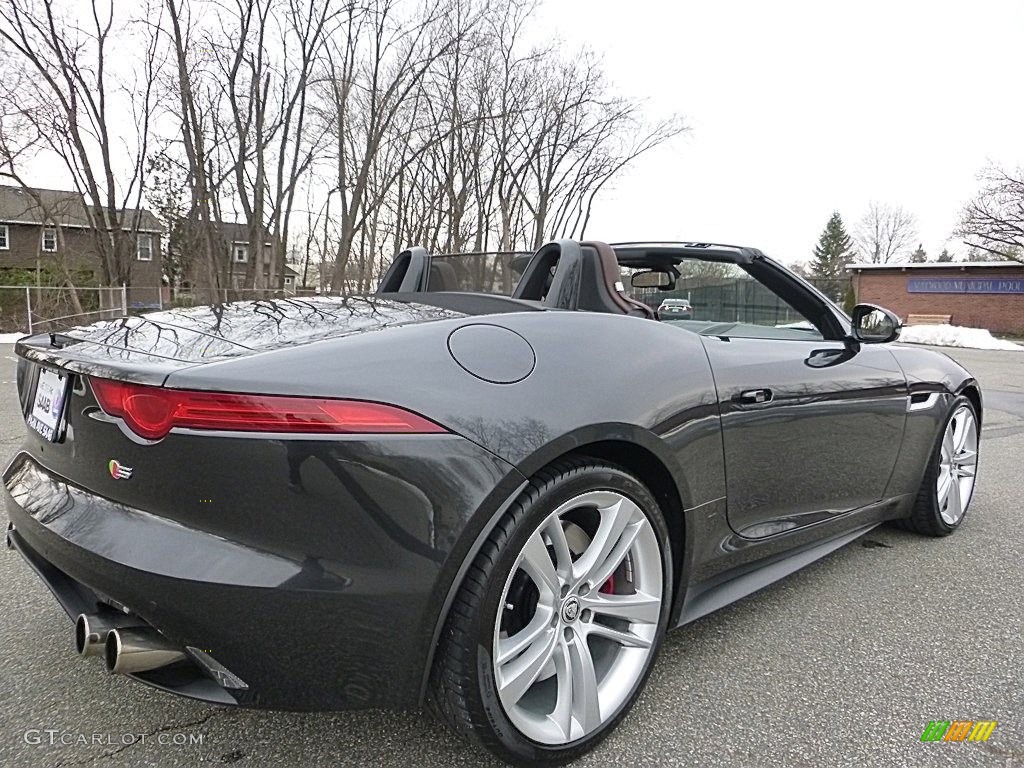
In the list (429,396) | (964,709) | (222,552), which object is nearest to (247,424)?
(222,552)

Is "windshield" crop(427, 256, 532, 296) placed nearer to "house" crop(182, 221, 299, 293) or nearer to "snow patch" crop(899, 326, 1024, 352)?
"house" crop(182, 221, 299, 293)

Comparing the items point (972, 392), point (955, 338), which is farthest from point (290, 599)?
point (955, 338)

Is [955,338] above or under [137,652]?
above

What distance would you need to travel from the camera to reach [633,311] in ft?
7.32

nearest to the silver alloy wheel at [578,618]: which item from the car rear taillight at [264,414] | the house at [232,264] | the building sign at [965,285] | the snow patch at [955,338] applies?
the car rear taillight at [264,414]

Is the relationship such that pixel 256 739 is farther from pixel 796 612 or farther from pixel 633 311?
pixel 796 612

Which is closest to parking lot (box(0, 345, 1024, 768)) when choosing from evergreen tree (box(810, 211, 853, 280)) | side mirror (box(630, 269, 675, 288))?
side mirror (box(630, 269, 675, 288))

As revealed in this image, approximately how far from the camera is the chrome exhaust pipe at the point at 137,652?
1.40m

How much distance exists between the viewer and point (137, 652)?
4.62 ft

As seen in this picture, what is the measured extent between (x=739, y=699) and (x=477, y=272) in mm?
1799

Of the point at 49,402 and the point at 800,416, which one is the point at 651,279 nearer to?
the point at 800,416

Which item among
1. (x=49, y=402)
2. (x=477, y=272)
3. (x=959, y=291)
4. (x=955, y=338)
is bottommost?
(x=955, y=338)

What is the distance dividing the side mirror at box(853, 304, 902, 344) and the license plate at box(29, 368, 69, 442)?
9.04 ft

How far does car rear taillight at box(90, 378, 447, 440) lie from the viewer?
4.44 ft
